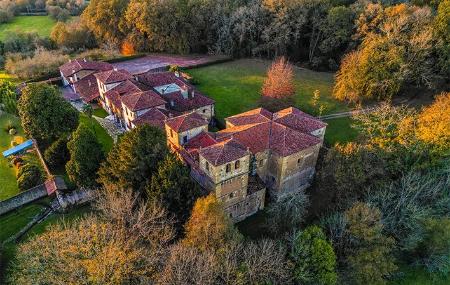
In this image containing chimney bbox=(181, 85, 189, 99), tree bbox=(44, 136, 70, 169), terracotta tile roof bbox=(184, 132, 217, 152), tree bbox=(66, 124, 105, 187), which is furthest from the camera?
chimney bbox=(181, 85, 189, 99)

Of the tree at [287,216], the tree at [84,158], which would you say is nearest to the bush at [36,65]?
the tree at [84,158]

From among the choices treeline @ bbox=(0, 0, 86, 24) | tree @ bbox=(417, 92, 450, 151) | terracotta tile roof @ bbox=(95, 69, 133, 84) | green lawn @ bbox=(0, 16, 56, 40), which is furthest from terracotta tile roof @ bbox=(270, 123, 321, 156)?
treeline @ bbox=(0, 0, 86, 24)

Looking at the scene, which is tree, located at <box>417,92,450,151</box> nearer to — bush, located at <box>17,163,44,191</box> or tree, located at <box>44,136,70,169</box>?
tree, located at <box>44,136,70,169</box>

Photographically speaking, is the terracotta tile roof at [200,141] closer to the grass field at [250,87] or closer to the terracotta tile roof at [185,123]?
the terracotta tile roof at [185,123]

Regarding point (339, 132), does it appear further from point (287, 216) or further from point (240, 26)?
point (240, 26)

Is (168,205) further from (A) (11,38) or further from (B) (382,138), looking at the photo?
(A) (11,38)
